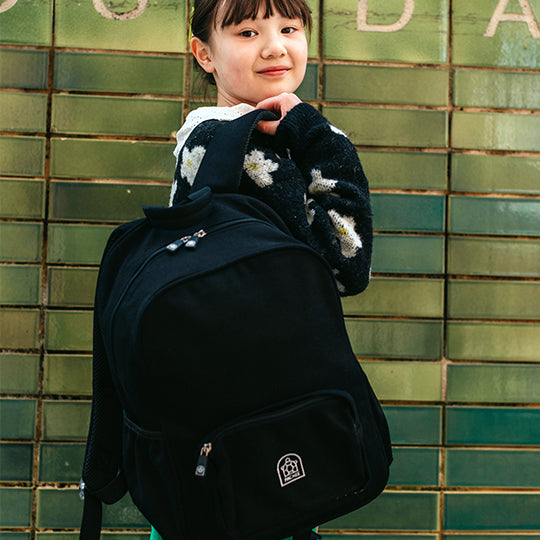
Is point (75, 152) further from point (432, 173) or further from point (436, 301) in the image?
point (436, 301)

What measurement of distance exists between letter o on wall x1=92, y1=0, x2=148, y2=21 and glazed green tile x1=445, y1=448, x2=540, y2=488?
1.70m

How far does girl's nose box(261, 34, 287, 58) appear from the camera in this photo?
3.49ft

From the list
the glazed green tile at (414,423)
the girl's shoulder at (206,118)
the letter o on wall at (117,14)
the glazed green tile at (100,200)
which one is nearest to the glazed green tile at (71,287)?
the glazed green tile at (100,200)

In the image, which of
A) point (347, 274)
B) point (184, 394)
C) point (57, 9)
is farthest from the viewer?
point (57, 9)

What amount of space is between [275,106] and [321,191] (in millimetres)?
223

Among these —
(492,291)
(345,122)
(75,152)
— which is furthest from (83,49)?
(492,291)

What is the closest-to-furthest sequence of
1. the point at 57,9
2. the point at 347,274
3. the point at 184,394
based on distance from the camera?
the point at 184,394, the point at 347,274, the point at 57,9

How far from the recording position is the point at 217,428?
32.7 inches

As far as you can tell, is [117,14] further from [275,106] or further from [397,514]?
[397,514]

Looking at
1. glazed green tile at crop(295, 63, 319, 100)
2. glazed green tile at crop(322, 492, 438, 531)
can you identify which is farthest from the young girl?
→ glazed green tile at crop(322, 492, 438, 531)

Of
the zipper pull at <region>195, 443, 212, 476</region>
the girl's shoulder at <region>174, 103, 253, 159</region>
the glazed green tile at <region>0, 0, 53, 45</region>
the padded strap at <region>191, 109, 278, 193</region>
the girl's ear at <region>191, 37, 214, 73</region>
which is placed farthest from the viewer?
the glazed green tile at <region>0, 0, 53, 45</region>

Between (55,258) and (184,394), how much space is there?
100 centimetres

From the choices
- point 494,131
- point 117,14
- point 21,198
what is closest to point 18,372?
point 21,198

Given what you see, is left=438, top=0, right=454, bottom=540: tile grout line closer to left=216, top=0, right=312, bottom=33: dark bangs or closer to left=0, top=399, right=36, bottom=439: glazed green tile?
left=216, top=0, right=312, bottom=33: dark bangs
